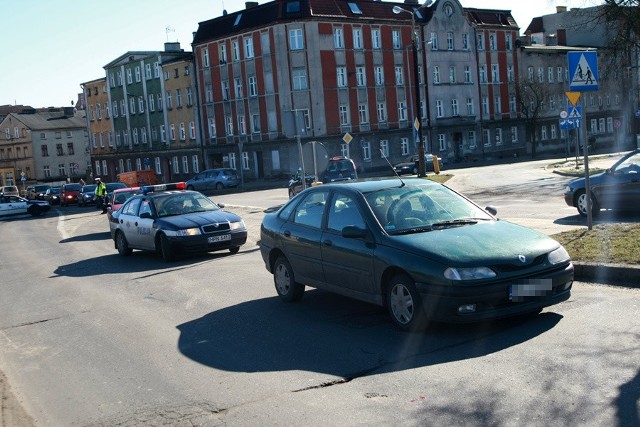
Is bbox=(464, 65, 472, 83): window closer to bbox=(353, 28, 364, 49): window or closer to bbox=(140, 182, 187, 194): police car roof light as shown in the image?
bbox=(353, 28, 364, 49): window

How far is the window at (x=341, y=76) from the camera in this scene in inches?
2571

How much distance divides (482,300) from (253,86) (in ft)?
199

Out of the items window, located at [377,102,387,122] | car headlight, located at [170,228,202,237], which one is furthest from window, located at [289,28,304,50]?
car headlight, located at [170,228,202,237]

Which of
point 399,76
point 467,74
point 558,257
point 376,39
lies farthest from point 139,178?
point 558,257

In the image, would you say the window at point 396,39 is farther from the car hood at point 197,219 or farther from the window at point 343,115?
the car hood at point 197,219

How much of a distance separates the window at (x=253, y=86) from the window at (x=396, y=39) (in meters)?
12.7

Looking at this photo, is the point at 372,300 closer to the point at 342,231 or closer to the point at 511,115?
the point at 342,231

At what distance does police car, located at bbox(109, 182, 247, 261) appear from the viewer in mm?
16422

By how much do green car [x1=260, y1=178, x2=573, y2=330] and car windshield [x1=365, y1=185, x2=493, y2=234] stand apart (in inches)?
0.4

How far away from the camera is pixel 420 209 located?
29.4 ft

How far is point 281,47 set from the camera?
63469mm


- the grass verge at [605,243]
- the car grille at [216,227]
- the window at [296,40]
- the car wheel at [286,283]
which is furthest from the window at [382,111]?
the car wheel at [286,283]

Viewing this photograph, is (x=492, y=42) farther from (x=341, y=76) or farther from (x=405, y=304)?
(x=405, y=304)

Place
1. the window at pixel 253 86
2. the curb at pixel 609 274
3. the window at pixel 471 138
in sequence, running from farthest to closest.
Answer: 1. the window at pixel 471 138
2. the window at pixel 253 86
3. the curb at pixel 609 274
